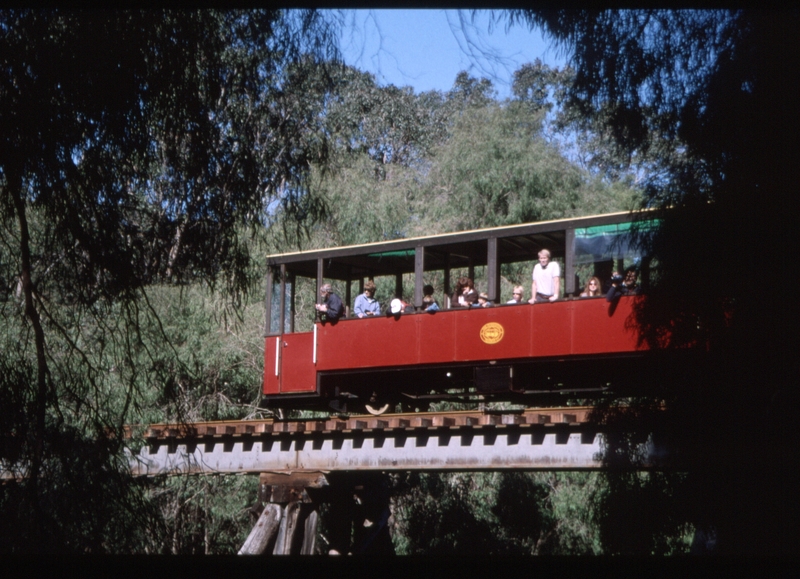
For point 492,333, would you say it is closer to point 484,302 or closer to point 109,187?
point 484,302

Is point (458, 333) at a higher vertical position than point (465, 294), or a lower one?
lower

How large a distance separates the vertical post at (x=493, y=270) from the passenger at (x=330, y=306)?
2206mm

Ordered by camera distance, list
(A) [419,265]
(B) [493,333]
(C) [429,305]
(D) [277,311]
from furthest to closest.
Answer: (D) [277,311], (A) [419,265], (C) [429,305], (B) [493,333]

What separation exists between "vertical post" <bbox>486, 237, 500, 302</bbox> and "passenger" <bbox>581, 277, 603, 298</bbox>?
3.58ft

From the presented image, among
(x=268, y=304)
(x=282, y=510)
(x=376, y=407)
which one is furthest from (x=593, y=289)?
(x=282, y=510)

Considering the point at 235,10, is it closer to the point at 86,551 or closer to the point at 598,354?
the point at 86,551

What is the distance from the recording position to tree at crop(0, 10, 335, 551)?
12.9 ft

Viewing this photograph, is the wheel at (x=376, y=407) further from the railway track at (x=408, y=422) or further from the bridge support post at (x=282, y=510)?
the bridge support post at (x=282, y=510)

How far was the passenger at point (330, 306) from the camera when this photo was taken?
43.1 ft

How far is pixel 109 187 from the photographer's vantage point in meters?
4.39

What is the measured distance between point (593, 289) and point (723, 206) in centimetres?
540

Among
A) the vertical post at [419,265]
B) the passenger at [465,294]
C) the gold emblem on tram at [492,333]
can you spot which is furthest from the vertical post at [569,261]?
the vertical post at [419,265]

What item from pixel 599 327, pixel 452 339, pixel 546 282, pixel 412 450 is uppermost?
pixel 546 282

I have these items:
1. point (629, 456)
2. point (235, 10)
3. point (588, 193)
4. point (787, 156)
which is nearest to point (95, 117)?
point (235, 10)
